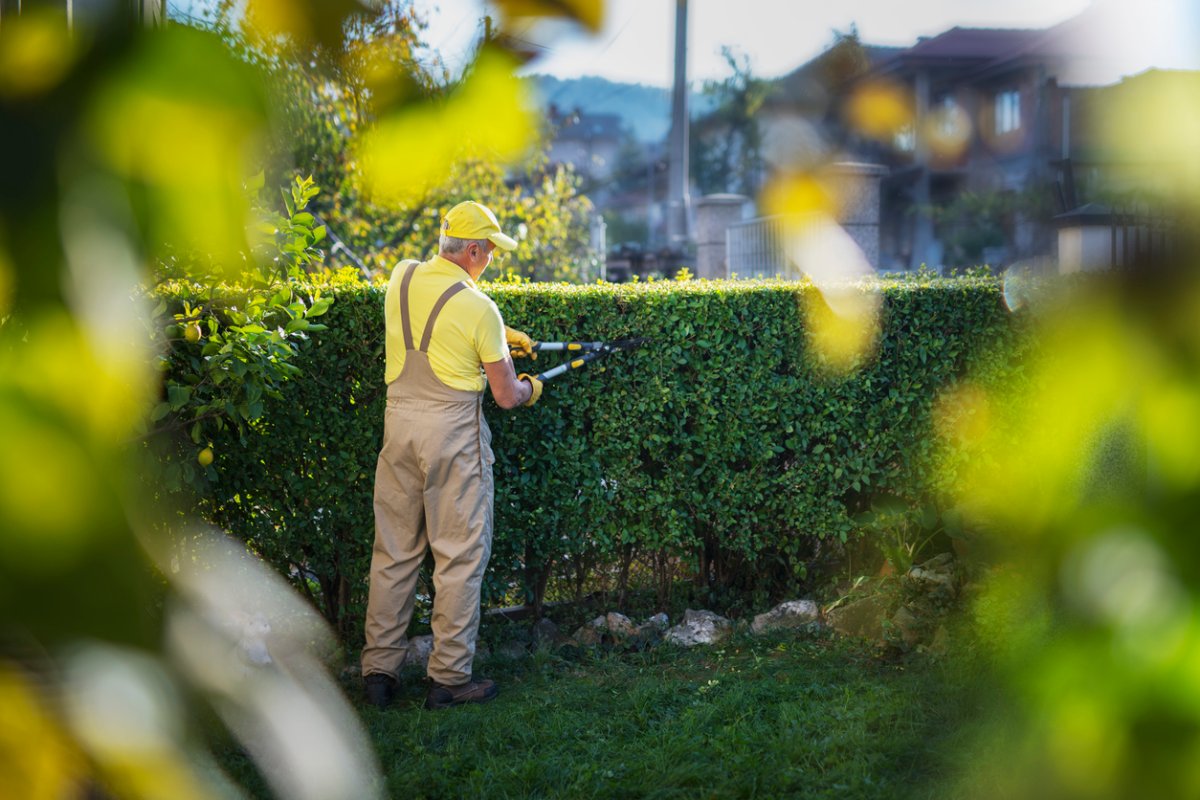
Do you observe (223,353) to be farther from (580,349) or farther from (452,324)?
(580,349)

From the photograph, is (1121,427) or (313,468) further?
(313,468)

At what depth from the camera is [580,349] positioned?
15.9 ft

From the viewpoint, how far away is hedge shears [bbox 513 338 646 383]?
4695 mm

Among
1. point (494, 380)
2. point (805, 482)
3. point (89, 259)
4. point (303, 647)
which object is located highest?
point (89, 259)

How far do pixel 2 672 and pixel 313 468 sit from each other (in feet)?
14.3

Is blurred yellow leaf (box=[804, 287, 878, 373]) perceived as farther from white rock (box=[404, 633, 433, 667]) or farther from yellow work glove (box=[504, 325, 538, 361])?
white rock (box=[404, 633, 433, 667])

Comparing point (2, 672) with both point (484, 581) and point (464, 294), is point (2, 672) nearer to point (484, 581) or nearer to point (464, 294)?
point (464, 294)

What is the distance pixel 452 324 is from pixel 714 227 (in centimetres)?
1162

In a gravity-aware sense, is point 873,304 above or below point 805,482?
above

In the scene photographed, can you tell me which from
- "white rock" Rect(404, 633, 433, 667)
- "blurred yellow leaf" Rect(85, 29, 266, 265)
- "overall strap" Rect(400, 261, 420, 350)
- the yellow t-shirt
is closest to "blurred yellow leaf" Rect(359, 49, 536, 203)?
"blurred yellow leaf" Rect(85, 29, 266, 265)

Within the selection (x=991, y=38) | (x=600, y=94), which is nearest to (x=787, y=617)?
(x=991, y=38)

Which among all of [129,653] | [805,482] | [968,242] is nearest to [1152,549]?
[129,653]

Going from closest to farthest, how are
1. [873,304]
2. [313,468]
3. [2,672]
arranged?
[2,672]
[313,468]
[873,304]

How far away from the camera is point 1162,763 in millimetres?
445
